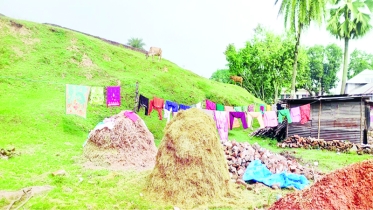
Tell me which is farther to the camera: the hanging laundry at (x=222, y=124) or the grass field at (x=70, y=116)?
the hanging laundry at (x=222, y=124)

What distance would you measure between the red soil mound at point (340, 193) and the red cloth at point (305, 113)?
14745mm

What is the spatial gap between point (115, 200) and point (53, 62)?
18.1 meters

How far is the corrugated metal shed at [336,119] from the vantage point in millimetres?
17250

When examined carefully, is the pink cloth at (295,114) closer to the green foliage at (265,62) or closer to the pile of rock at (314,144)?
the pile of rock at (314,144)

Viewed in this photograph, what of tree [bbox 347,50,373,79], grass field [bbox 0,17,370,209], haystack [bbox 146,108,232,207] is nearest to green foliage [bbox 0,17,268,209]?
grass field [bbox 0,17,370,209]

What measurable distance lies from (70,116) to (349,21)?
2377 cm

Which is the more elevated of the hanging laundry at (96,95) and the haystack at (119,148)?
the hanging laundry at (96,95)

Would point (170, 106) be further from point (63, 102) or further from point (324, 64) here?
point (324, 64)

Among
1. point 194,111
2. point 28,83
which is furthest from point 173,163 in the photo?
point 28,83

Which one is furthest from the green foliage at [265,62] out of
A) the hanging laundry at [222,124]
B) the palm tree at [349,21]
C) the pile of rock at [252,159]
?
the pile of rock at [252,159]

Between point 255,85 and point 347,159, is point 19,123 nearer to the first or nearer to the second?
point 347,159

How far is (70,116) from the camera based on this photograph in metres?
17.4

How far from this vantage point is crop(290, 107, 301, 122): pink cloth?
17781 millimetres

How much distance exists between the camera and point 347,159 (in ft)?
46.9
